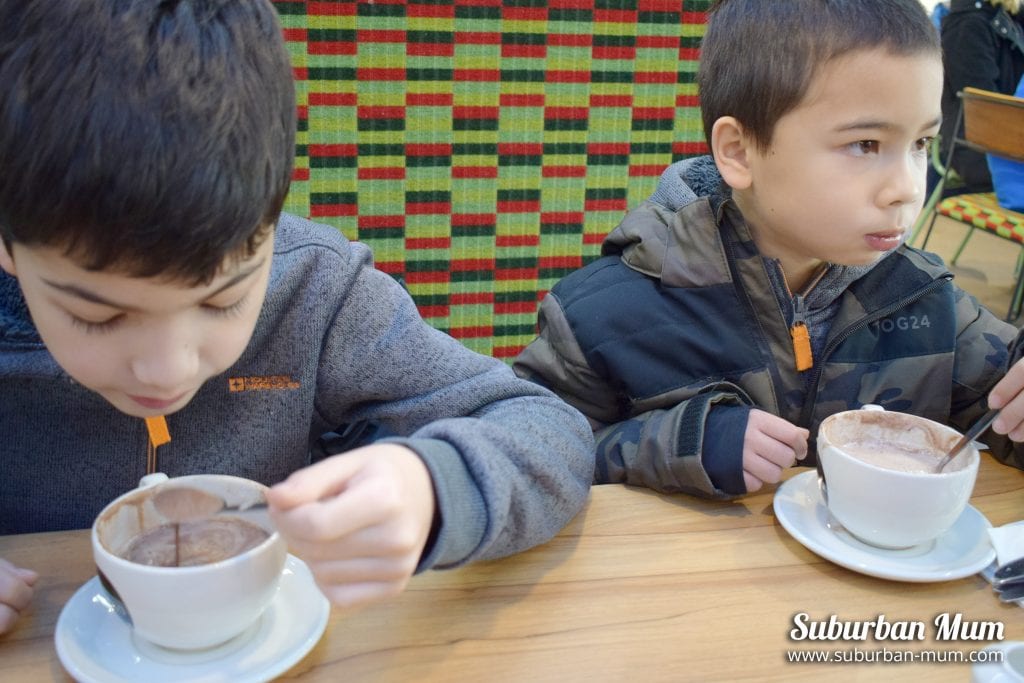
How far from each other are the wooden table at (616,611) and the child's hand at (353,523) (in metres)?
0.09

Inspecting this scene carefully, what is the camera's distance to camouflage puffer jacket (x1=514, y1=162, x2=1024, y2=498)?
1304mm

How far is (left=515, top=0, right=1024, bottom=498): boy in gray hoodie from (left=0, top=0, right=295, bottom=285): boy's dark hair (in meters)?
0.61

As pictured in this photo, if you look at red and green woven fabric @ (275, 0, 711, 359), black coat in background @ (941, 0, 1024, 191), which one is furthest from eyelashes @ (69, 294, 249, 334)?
black coat in background @ (941, 0, 1024, 191)

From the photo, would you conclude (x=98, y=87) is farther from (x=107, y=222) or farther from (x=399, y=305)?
(x=399, y=305)

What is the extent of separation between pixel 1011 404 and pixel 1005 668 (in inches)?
19.2

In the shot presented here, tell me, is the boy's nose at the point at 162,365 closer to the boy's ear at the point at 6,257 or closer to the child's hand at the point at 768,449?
the boy's ear at the point at 6,257

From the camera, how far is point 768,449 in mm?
1042

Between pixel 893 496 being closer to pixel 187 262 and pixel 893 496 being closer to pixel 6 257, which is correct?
pixel 187 262

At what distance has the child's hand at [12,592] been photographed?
A: 0.74 m

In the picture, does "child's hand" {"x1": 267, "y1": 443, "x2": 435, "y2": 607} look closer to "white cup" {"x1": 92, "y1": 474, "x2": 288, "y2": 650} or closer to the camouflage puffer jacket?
"white cup" {"x1": 92, "y1": 474, "x2": 288, "y2": 650}

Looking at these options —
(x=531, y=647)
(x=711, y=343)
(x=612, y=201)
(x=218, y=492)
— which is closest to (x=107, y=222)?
(x=218, y=492)

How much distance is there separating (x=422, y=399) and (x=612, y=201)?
96 centimetres

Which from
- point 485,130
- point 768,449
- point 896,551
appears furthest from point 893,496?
point 485,130

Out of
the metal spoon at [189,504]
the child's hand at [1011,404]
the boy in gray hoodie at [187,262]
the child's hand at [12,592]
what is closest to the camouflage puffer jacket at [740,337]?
the child's hand at [1011,404]
